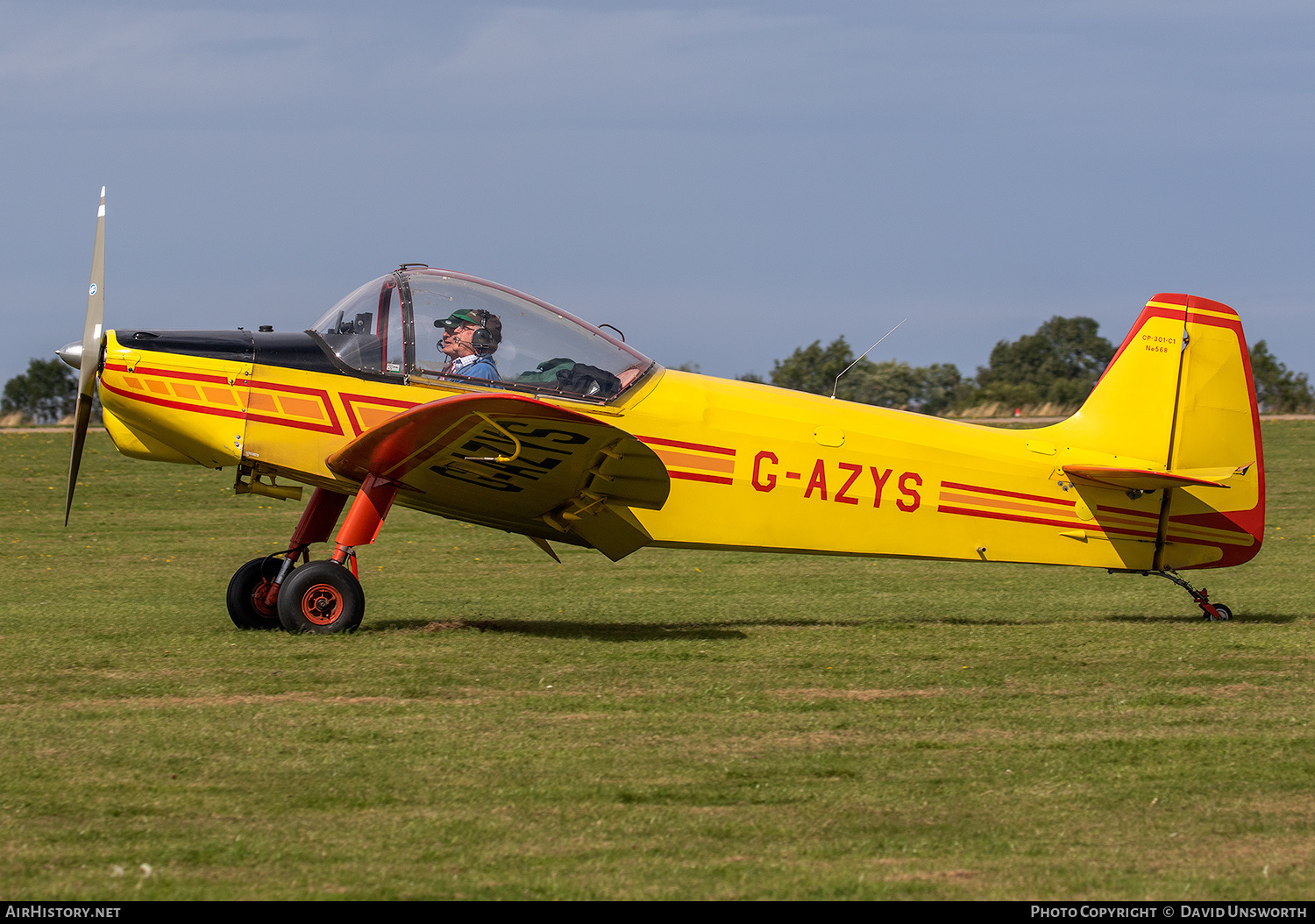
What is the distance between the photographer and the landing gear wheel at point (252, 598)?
891 cm

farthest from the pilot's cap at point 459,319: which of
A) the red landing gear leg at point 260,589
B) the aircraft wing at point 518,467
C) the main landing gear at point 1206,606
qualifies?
the main landing gear at point 1206,606

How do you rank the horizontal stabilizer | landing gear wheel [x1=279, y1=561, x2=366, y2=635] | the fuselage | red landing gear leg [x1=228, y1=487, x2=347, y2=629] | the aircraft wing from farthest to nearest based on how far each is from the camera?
1. the horizontal stabilizer
2. red landing gear leg [x1=228, y1=487, x2=347, y2=629]
3. the fuselage
4. landing gear wheel [x1=279, y1=561, x2=366, y2=635]
5. the aircraft wing

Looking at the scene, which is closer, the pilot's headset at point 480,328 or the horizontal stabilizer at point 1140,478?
the pilot's headset at point 480,328

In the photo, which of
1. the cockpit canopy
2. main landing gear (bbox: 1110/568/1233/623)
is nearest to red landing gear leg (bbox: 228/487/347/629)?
the cockpit canopy

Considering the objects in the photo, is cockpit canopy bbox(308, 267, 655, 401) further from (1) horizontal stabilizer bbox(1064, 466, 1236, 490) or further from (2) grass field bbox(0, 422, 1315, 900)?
(1) horizontal stabilizer bbox(1064, 466, 1236, 490)

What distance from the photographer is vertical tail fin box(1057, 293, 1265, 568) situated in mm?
9648

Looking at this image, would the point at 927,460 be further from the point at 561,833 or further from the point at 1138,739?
the point at 561,833

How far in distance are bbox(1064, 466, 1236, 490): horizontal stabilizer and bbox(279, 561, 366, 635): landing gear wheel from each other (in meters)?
5.35

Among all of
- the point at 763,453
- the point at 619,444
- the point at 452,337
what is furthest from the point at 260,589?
the point at 763,453

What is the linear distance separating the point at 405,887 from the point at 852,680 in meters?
3.94

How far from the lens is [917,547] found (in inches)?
363

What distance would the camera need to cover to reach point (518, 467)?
27.6 feet

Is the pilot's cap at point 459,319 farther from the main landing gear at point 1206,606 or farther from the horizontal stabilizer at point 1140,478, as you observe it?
the main landing gear at point 1206,606

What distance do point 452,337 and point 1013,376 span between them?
5051 cm
